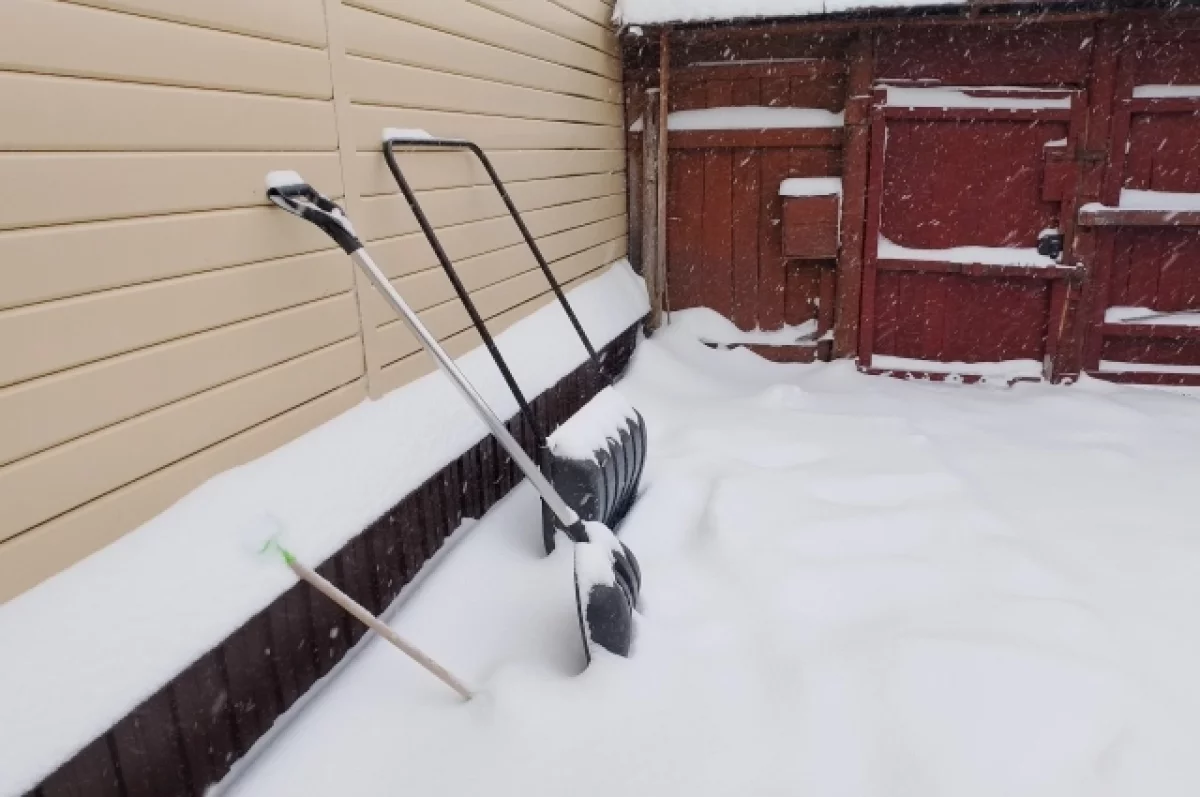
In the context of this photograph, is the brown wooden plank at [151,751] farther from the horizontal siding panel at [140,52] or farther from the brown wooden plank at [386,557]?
the horizontal siding panel at [140,52]

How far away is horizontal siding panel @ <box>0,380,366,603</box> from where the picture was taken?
1.63 meters

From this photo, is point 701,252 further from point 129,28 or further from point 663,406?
point 129,28

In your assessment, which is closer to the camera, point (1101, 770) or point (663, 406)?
point (1101, 770)

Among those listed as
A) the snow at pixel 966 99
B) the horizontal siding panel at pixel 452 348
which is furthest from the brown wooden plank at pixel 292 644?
the snow at pixel 966 99

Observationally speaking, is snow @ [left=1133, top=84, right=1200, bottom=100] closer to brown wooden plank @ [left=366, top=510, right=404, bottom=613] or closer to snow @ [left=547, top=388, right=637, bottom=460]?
snow @ [left=547, top=388, right=637, bottom=460]

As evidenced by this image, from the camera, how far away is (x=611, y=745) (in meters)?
2.20

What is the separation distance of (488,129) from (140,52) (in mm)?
2039

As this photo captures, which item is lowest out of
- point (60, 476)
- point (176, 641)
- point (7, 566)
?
point (176, 641)

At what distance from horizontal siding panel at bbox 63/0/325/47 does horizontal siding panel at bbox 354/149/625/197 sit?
42 cm

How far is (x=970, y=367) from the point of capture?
230 inches

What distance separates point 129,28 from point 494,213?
7.00 ft

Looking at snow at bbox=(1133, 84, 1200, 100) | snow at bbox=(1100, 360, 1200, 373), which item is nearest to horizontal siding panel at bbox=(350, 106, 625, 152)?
snow at bbox=(1133, 84, 1200, 100)

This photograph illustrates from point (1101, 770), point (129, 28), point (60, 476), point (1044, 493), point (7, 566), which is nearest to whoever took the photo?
point (7, 566)

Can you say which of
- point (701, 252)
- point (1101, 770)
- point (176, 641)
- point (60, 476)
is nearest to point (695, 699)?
point (1101, 770)
